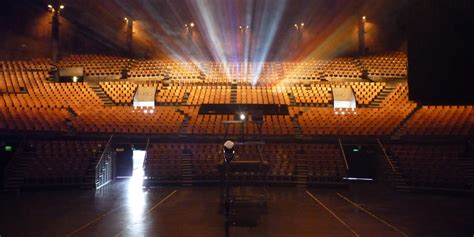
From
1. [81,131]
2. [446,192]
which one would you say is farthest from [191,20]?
[446,192]

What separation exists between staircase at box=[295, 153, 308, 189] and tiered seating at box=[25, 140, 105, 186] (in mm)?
7119

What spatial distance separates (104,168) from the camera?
43.6ft

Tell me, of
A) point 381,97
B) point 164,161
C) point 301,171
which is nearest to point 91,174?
point 164,161

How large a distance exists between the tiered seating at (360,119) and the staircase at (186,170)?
4.76 m

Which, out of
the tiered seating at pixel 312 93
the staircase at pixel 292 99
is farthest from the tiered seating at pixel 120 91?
the tiered seating at pixel 312 93

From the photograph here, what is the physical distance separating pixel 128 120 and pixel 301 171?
7.53m

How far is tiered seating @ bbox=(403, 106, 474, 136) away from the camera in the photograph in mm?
13805

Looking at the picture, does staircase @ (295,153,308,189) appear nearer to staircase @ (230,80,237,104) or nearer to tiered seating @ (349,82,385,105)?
staircase @ (230,80,237,104)

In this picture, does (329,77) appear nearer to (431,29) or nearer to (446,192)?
(446,192)

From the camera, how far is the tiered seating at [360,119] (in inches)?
579

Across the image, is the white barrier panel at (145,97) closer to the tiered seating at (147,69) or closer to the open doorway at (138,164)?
the tiered seating at (147,69)

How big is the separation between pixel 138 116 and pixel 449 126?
12625 mm

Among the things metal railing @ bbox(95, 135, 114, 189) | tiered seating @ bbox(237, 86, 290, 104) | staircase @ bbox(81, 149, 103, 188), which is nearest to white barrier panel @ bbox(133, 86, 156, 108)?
tiered seating @ bbox(237, 86, 290, 104)

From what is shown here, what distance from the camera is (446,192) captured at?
37.8 feet
